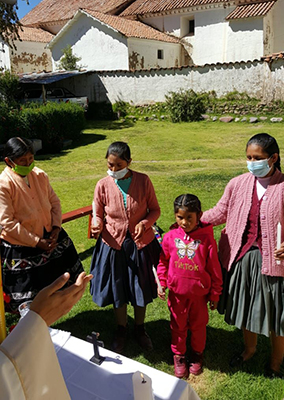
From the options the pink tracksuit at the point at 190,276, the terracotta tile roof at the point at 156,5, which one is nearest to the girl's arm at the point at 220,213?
the pink tracksuit at the point at 190,276

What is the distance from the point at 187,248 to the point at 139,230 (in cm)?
43

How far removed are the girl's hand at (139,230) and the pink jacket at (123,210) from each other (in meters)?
0.03

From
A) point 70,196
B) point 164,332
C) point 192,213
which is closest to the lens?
point 192,213

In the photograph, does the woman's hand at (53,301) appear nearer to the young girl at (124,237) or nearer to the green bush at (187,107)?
the young girl at (124,237)

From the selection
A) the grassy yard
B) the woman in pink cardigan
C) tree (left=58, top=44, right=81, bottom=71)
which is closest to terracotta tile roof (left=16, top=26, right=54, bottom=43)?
tree (left=58, top=44, right=81, bottom=71)

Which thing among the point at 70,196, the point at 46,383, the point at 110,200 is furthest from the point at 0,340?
the point at 70,196

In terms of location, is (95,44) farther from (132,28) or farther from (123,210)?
(123,210)

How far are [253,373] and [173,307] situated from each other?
2.65 ft

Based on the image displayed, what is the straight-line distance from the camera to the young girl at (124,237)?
2.97 m

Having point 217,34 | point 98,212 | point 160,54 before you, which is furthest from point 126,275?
point 160,54

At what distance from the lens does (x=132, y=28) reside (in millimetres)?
22156

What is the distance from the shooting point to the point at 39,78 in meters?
19.0

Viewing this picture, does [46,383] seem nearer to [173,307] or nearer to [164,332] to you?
[173,307]

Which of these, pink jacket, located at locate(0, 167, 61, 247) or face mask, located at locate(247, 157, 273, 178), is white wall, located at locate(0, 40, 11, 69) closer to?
pink jacket, located at locate(0, 167, 61, 247)
